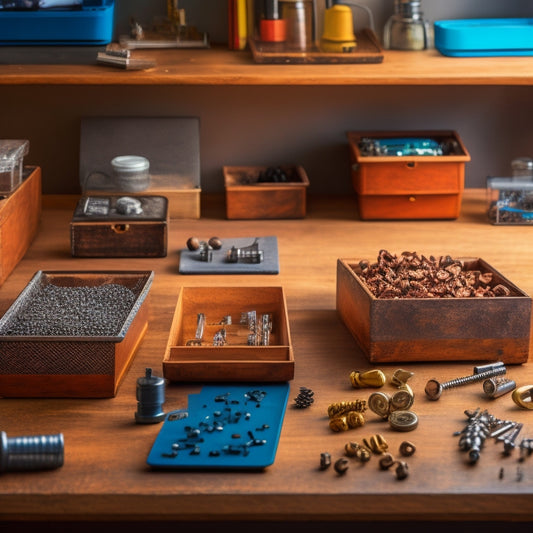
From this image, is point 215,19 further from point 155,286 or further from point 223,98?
point 155,286

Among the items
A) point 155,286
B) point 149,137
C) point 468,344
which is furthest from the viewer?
point 149,137

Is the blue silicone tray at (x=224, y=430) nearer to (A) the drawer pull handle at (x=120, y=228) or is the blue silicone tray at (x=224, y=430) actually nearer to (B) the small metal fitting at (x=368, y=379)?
(B) the small metal fitting at (x=368, y=379)

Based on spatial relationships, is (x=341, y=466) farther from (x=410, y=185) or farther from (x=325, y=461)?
(x=410, y=185)

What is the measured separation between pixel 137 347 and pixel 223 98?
4.44 ft

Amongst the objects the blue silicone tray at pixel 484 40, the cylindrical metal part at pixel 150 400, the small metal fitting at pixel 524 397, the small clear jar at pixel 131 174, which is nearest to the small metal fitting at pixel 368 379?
the small metal fitting at pixel 524 397

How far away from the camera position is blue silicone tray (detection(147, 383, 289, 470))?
1.63m

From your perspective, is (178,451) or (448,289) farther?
(448,289)

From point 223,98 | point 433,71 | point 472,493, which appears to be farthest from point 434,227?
point 472,493

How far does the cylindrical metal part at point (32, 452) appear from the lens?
1601 mm

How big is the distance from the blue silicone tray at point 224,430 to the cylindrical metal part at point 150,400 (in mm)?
25

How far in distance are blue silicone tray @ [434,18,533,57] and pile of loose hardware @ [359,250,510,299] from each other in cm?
95

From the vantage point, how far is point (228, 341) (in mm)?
2191

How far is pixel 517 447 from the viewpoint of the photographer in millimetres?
1685

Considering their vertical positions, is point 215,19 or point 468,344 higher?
point 215,19
